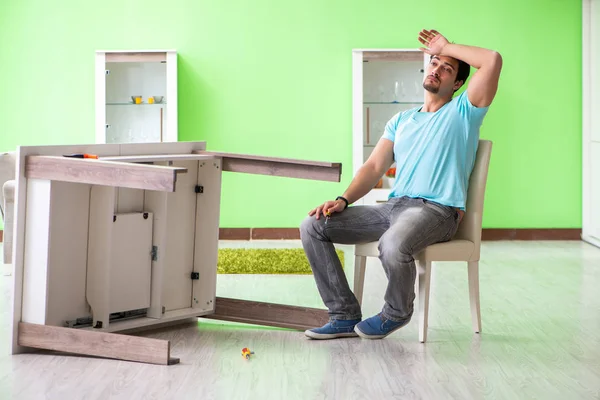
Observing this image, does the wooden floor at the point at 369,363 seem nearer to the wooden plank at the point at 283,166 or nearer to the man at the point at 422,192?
the man at the point at 422,192

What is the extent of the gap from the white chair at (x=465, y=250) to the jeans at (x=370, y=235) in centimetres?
5

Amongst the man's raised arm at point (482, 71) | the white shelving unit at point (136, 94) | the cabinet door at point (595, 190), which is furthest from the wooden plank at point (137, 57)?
the man's raised arm at point (482, 71)

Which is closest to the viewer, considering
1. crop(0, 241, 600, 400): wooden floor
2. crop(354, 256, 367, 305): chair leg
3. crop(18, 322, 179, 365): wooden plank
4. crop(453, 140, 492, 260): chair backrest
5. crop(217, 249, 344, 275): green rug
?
crop(0, 241, 600, 400): wooden floor

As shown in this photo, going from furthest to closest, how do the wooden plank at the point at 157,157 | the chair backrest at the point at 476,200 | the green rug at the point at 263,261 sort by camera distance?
the green rug at the point at 263,261
the chair backrest at the point at 476,200
the wooden plank at the point at 157,157

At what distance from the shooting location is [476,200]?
12.1 ft

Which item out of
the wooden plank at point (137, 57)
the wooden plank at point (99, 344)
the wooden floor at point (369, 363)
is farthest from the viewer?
the wooden plank at point (137, 57)

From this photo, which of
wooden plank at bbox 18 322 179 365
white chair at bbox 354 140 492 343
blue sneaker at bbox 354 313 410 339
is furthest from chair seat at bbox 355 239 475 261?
wooden plank at bbox 18 322 179 365

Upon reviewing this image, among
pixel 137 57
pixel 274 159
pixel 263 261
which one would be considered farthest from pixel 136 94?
pixel 274 159

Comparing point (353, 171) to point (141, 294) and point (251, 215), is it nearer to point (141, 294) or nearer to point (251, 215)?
point (251, 215)

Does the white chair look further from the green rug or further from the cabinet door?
the cabinet door

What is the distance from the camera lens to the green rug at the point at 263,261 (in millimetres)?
5457

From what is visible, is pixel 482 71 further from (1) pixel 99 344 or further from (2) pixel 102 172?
(1) pixel 99 344

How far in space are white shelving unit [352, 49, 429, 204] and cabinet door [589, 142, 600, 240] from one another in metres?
1.34

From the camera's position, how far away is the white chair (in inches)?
140
